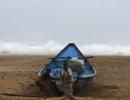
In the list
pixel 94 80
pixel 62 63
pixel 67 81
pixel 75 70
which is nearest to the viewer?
pixel 67 81

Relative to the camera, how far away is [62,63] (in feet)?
105

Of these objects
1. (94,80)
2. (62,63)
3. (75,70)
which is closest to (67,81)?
(75,70)

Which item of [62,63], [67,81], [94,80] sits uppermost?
[62,63]

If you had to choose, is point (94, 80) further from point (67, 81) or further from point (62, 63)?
point (67, 81)

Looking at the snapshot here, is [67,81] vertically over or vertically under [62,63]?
under

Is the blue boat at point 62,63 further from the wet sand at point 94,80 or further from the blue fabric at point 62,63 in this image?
the wet sand at point 94,80

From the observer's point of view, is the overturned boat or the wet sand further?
the wet sand

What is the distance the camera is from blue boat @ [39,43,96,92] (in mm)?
30261

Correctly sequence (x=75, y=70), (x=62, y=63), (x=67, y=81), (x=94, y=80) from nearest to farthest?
(x=67, y=81) → (x=75, y=70) → (x=62, y=63) → (x=94, y=80)

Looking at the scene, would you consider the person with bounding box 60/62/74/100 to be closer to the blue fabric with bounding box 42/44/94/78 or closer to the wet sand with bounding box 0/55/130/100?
the wet sand with bounding box 0/55/130/100

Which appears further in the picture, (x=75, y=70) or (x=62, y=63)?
(x=62, y=63)

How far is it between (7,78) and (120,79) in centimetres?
504

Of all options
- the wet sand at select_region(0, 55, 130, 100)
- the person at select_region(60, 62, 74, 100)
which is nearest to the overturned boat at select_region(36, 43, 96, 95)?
the wet sand at select_region(0, 55, 130, 100)

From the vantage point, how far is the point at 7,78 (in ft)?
114
